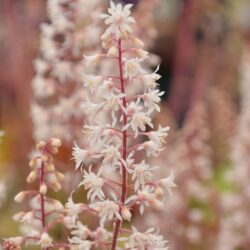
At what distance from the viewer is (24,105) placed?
108 inches

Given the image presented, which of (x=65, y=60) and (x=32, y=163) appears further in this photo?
(x=65, y=60)

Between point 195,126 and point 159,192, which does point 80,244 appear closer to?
point 159,192

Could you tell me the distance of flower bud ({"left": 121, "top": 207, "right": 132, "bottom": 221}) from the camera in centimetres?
98

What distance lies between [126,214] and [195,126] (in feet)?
3.32

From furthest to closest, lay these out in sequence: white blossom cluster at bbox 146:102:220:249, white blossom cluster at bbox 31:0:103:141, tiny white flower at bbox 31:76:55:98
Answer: white blossom cluster at bbox 146:102:220:249 → tiny white flower at bbox 31:76:55:98 → white blossom cluster at bbox 31:0:103:141

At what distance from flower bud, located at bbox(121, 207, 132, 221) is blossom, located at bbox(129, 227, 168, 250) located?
0.08ft

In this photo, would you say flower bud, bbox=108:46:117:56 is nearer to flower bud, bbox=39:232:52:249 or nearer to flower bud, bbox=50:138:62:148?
flower bud, bbox=50:138:62:148

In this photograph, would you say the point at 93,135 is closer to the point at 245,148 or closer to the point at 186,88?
the point at 245,148

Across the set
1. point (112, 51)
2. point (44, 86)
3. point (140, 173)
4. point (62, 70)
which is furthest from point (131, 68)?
point (44, 86)

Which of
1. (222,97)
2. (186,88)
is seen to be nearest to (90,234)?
(222,97)

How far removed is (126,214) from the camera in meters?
0.98

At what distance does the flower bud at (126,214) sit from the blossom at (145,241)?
3 centimetres

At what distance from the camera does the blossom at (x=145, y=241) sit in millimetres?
1001

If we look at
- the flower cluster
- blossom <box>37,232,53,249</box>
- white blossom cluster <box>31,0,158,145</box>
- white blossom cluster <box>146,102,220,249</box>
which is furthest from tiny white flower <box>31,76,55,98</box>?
blossom <box>37,232,53,249</box>
